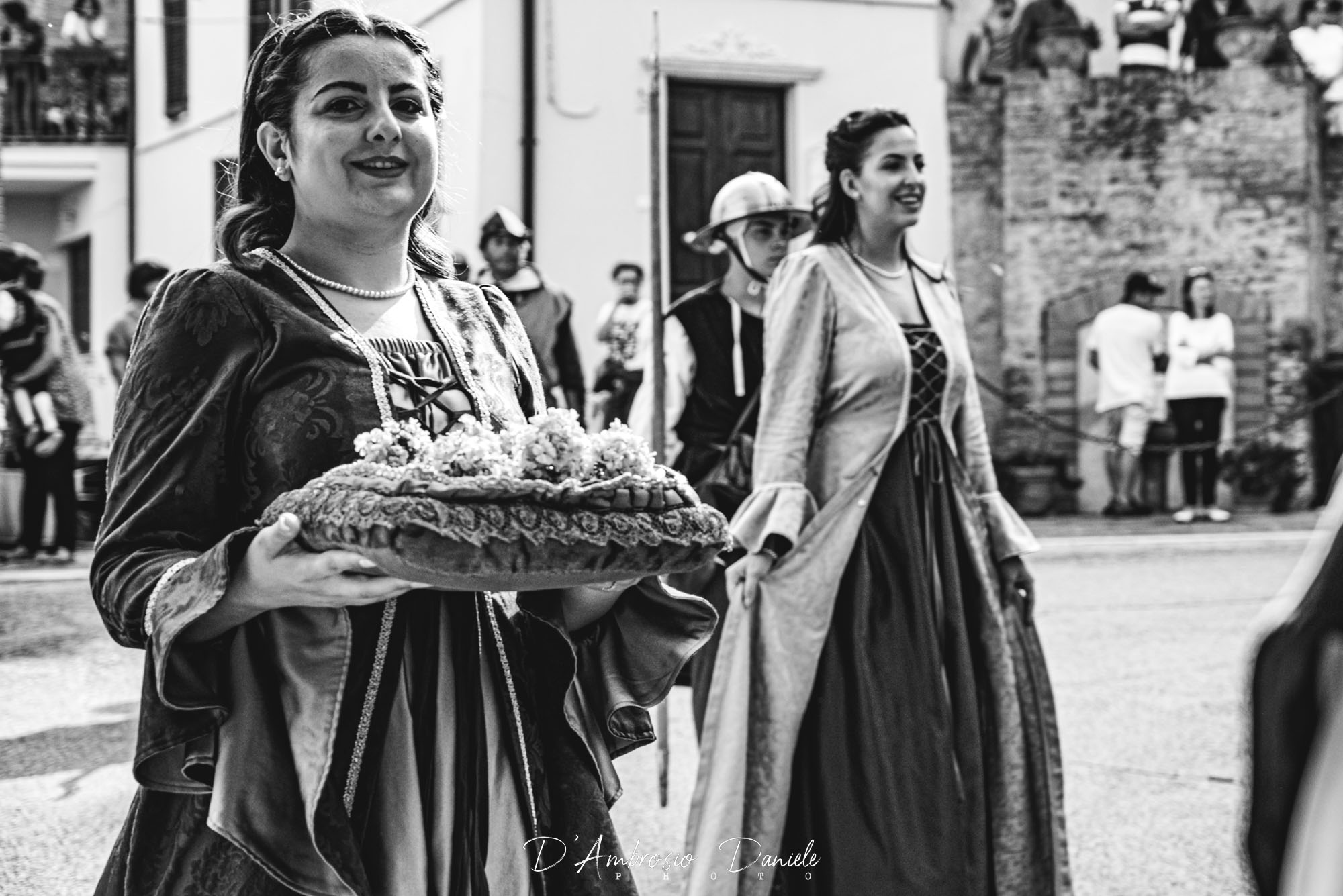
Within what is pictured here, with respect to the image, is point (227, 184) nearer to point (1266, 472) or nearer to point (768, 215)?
point (768, 215)

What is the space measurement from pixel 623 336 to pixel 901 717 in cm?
866

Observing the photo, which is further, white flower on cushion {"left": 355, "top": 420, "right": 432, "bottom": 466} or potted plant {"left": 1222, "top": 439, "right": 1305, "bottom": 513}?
potted plant {"left": 1222, "top": 439, "right": 1305, "bottom": 513}

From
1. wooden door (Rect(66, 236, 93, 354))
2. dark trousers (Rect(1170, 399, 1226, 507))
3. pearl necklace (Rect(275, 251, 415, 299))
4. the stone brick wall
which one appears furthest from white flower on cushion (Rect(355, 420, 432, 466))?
wooden door (Rect(66, 236, 93, 354))

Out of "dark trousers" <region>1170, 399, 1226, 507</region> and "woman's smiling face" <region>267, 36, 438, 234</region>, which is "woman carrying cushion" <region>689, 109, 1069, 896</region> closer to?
"woman's smiling face" <region>267, 36, 438, 234</region>

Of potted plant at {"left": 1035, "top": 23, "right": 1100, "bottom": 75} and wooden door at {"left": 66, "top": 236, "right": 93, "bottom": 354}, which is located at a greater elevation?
potted plant at {"left": 1035, "top": 23, "right": 1100, "bottom": 75}

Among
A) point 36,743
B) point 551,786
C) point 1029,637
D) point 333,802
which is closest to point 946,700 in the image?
point 1029,637

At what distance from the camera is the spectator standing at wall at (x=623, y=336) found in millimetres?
11680

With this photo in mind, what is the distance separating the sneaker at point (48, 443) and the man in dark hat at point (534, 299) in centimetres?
341

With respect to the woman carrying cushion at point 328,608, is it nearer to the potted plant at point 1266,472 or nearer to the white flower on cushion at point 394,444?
the white flower on cushion at point 394,444

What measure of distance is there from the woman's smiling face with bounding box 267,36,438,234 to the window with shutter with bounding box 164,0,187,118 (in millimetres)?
20456

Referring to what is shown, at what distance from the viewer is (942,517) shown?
166 inches

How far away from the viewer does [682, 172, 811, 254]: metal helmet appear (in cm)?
598

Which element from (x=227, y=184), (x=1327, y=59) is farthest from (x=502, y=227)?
(x=1327, y=59)

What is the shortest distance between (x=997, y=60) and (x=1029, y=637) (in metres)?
14.3
